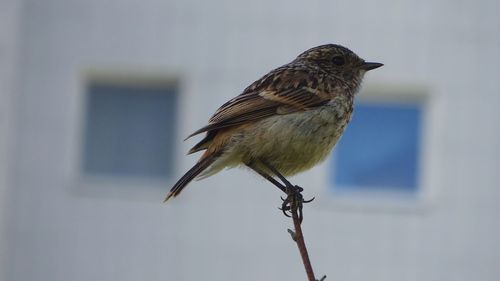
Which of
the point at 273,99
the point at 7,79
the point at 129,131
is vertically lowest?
the point at 129,131

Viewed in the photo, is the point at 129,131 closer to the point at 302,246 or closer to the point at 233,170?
the point at 233,170

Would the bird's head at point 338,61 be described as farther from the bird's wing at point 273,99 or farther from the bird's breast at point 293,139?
the bird's breast at point 293,139

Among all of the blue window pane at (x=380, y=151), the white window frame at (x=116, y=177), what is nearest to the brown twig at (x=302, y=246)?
the white window frame at (x=116, y=177)

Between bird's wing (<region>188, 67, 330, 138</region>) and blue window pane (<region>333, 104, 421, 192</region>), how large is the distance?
10.6 m

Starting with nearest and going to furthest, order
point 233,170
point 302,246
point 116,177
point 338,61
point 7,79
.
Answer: point 302,246
point 338,61
point 7,79
point 233,170
point 116,177

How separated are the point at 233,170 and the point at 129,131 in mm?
1410

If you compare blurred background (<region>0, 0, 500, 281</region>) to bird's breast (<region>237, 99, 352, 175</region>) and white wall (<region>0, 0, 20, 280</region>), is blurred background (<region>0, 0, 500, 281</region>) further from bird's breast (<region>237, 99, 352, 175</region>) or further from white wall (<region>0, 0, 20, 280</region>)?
bird's breast (<region>237, 99, 352, 175</region>)

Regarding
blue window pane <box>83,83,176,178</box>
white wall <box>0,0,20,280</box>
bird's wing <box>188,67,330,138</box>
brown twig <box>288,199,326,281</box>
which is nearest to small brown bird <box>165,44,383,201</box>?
bird's wing <box>188,67,330,138</box>

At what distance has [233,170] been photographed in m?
17.8

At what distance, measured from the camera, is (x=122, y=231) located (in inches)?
715

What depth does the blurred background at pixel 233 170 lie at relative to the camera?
58.3 feet

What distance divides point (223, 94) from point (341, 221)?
2194 mm

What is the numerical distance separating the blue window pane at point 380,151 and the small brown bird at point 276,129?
10684 mm

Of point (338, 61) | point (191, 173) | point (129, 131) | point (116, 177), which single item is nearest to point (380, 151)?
point (129, 131)
